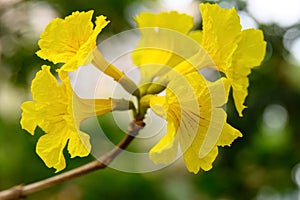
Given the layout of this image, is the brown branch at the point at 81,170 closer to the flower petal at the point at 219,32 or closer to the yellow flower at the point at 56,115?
the yellow flower at the point at 56,115

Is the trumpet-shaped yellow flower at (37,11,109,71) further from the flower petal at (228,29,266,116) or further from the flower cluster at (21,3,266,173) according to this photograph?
the flower petal at (228,29,266,116)

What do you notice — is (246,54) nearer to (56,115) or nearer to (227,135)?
(227,135)

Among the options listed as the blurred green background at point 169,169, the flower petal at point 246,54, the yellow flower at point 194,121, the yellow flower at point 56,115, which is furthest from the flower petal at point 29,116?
the blurred green background at point 169,169

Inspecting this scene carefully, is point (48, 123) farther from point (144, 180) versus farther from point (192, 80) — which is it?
point (144, 180)

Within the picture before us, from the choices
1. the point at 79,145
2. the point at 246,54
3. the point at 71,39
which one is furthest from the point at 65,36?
the point at 246,54

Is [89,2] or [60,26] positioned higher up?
[60,26]

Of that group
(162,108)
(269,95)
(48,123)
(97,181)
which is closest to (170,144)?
(162,108)

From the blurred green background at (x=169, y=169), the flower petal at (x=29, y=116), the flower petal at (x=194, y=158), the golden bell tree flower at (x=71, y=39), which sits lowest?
the blurred green background at (x=169, y=169)
